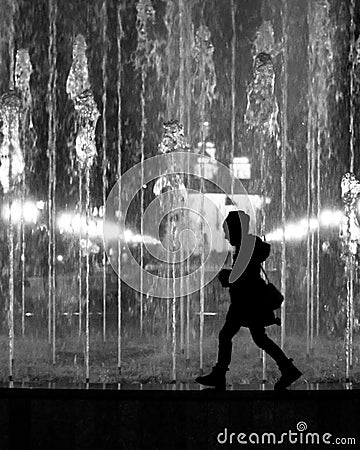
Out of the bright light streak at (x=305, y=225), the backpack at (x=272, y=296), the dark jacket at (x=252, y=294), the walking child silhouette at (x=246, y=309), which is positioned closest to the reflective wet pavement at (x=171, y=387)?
the walking child silhouette at (x=246, y=309)

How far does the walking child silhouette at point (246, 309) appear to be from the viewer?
5598 millimetres

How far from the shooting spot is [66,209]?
24.0m

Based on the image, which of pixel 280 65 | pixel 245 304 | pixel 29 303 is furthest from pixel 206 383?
pixel 280 65

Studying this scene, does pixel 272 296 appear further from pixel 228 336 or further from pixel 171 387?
pixel 171 387

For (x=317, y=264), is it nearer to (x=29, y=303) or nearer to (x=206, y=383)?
(x=29, y=303)

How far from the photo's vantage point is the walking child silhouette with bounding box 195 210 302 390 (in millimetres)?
5598

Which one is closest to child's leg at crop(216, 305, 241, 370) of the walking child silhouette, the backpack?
the walking child silhouette
